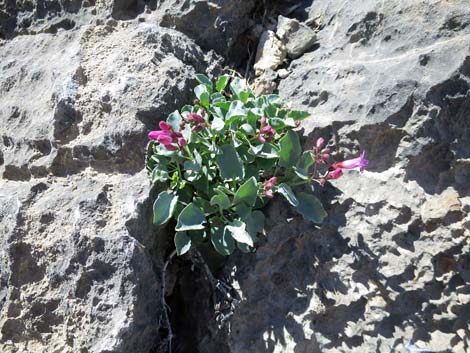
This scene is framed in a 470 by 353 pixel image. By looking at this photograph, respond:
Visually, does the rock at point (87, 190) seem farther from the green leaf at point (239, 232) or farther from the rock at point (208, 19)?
the green leaf at point (239, 232)

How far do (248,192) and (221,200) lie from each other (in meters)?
0.14

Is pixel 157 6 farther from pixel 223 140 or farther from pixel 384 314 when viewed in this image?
pixel 384 314

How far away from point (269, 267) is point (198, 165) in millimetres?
634

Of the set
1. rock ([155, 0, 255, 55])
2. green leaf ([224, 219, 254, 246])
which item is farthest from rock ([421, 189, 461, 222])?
rock ([155, 0, 255, 55])

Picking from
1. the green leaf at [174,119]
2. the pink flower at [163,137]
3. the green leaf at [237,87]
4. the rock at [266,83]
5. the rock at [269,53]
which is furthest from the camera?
the rock at [269,53]

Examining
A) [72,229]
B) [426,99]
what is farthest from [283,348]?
[426,99]

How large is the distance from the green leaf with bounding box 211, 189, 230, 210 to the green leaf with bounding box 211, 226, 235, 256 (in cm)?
14

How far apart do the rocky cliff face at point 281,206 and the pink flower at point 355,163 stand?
0.13 meters

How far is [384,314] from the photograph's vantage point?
2.69m

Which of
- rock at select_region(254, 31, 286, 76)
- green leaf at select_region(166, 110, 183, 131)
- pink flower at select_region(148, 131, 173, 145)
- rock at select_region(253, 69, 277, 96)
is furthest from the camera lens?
rock at select_region(254, 31, 286, 76)

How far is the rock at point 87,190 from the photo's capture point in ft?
9.36

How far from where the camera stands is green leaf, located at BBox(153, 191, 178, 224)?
2.82 metres

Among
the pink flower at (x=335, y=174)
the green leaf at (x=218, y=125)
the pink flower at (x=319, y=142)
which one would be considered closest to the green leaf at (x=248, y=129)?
the green leaf at (x=218, y=125)

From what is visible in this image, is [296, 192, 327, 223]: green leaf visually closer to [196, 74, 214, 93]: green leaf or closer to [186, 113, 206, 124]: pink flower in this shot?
[186, 113, 206, 124]: pink flower
